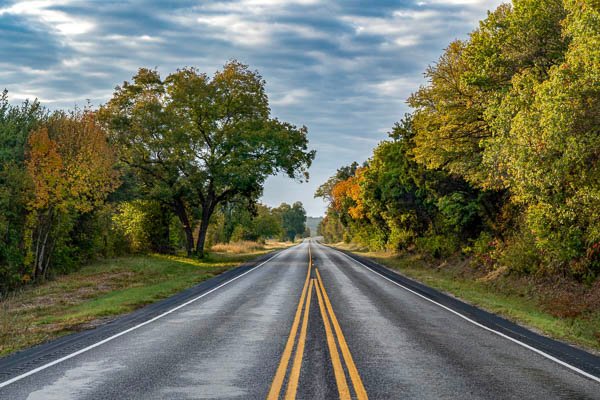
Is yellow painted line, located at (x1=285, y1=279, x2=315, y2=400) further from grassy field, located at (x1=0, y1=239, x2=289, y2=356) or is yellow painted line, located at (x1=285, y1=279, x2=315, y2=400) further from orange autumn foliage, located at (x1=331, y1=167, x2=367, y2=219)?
orange autumn foliage, located at (x1=331, y1=167, x2=367, y2=219)

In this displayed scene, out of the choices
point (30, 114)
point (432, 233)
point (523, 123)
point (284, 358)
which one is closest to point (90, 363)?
point (284, 358)

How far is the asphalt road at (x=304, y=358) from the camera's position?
21.9 ft

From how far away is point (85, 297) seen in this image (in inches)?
722

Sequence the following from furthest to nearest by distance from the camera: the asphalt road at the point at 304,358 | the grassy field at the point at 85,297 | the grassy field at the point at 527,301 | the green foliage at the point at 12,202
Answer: the green foliage at the point at 12,202
the grassy field at the point at 527,301
the grassy field at the point at 85,297
the asphalt road at the point at 304,358

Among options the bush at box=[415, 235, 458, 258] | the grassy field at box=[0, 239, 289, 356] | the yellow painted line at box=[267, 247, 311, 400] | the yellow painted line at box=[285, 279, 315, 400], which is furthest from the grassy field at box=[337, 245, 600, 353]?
the grassy field at box=[0, 239, 289, 356]

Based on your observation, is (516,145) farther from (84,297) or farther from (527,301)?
(84,297)

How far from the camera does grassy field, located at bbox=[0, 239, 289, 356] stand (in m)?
11.5

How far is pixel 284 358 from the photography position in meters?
8.25

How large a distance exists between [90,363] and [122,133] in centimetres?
3160

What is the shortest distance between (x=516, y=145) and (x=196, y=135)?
28564mm

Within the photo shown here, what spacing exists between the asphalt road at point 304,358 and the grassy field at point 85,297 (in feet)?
3.15

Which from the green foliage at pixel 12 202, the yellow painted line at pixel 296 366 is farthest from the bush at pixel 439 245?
the green foliage at pixel 12 202

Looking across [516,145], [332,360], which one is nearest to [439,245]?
[516,145]

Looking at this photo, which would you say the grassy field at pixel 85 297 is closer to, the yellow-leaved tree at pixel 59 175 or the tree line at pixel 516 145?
the yellow-leaved tree at pixel 59 175
